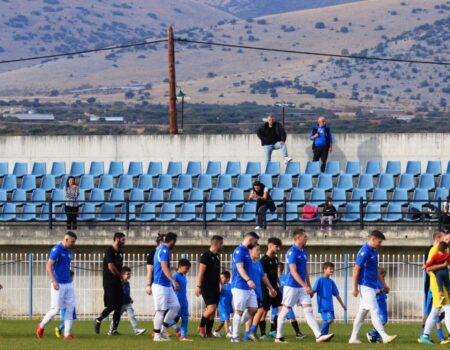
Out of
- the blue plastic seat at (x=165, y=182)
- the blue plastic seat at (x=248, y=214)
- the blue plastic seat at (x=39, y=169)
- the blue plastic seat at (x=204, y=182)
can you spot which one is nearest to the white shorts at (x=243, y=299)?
the blue plastic seat at (x=248, y=214)

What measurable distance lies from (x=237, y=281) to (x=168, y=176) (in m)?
13.7

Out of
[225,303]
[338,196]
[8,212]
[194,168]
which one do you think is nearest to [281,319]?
[225,303]

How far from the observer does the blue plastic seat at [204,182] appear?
117 feet

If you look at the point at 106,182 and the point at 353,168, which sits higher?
the point at 353,168

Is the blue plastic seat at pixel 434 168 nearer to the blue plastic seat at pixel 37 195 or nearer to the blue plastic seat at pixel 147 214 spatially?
the blue plastic seat at pixel 147 214

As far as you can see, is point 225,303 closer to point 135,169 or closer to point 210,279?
point 210,279

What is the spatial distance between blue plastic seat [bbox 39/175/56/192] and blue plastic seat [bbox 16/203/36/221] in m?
0.89

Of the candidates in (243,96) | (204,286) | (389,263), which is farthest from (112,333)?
(243,96)

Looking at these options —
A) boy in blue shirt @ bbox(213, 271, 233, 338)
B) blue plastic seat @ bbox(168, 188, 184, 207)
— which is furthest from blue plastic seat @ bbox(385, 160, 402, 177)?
boy in blue shirt @ bbox(213, 271, 233, 338)

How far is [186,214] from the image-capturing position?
34656mm

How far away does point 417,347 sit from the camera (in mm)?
21656

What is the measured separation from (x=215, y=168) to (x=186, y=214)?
8.94ft

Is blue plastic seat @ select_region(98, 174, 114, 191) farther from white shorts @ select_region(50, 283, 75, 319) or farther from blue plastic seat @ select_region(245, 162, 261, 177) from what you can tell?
white shorts @ select_region(50, 283, 75, 319)

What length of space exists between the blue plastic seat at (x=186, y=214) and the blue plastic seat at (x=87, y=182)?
2.73 meters
